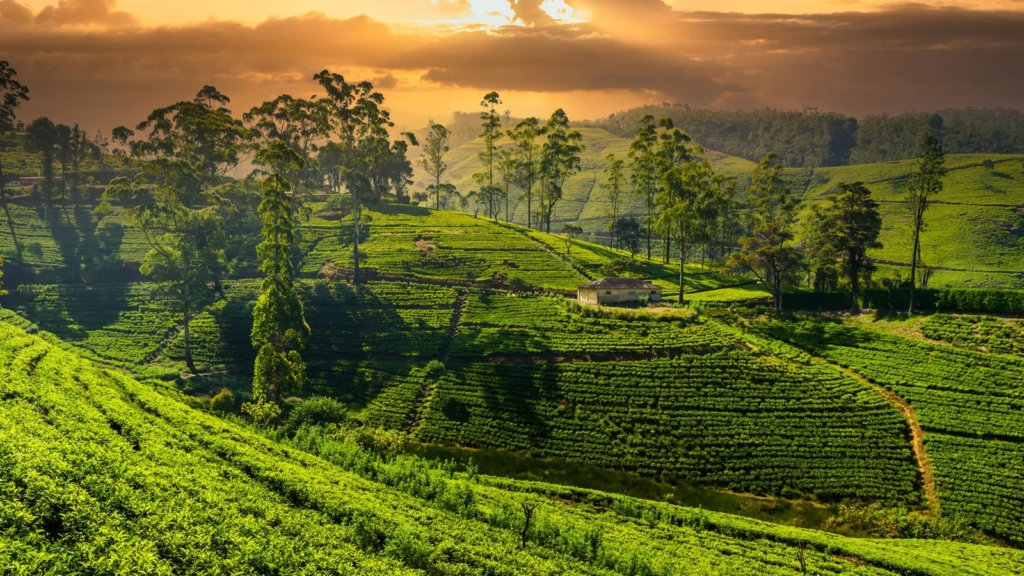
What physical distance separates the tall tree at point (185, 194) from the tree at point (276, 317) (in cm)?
1454

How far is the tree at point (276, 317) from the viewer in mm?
51094

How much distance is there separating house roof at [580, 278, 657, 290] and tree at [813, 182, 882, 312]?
2330 centimetres

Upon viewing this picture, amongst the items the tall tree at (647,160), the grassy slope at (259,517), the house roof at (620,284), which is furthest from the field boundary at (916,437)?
the tall tree at (647,160)

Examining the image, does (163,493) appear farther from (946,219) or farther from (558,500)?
(946,219)

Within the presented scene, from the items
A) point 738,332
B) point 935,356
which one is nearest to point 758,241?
point 738,332

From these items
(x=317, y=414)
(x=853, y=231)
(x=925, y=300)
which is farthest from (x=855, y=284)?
(x=317, y=414)

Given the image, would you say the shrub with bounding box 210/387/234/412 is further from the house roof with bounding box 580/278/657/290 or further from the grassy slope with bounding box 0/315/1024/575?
the house roof with bounding box 580/278/657/290

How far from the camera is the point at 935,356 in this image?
55938 mm

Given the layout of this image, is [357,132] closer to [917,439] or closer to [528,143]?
[528,143]

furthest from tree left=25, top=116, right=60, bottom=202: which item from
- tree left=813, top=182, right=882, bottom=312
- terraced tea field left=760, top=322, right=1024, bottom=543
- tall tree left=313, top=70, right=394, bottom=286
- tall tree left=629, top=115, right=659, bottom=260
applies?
tree left=813, top=182, right=882, bottom=312

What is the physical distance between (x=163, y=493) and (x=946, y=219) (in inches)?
7380

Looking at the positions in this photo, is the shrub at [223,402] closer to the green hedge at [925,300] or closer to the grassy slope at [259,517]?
the grassy slope at [259,517]

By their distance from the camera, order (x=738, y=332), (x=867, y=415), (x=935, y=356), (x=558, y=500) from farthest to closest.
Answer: (x=738, y=332) < (x=935, y=356) < (x=867, y=415) < (x=558, y=500)

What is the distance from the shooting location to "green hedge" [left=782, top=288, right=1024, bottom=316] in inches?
Answer: 2453
